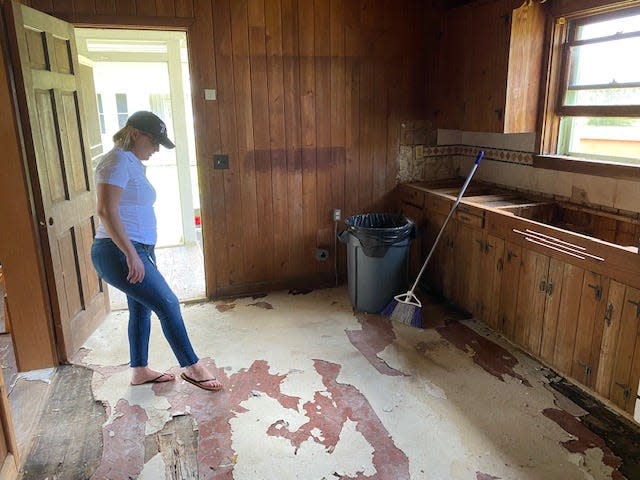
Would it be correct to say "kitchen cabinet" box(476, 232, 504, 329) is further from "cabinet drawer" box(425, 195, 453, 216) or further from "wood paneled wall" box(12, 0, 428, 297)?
"wood paneled wall" box(12, 0, 428, 297)

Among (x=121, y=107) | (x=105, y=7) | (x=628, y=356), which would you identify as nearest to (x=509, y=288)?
(x=628, y=356)

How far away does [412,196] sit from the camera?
3.92m

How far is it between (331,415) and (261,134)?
2193 millimetres

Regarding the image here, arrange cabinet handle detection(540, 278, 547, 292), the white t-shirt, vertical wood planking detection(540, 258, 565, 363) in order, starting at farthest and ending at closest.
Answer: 1. cabinet handle detection(540, 278, 547, 292)
2. vertical wood planking detection(540, 258, 565, 363)
3. the white t-shirt

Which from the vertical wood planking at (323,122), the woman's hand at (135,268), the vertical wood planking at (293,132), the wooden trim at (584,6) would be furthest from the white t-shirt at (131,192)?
the wooden trim at (584,6)

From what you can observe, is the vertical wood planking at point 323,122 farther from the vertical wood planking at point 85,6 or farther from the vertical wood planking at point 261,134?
the vertical wood planking at point 85,6

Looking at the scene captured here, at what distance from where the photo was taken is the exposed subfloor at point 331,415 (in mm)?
1996

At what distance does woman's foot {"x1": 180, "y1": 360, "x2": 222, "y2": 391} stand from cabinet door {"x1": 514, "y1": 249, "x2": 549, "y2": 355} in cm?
185

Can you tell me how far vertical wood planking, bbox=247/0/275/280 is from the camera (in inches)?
135

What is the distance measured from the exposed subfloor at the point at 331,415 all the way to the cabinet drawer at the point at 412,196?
3.57ft

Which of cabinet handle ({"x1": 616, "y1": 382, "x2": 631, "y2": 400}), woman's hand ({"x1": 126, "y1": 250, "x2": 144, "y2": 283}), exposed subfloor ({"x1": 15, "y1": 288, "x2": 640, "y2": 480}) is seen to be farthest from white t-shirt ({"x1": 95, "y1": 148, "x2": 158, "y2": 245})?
cabinet handle ({"x1": 616, "y1": 382, "x2": 631, "y2": 400})

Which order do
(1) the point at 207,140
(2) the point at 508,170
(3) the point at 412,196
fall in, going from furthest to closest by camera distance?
(3) the point at 412,196 → (2) the point at 508,170 → (1) the point at 207,140

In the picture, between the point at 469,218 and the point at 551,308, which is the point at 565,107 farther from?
the point at 551,308

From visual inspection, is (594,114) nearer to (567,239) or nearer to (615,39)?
(615,39)
